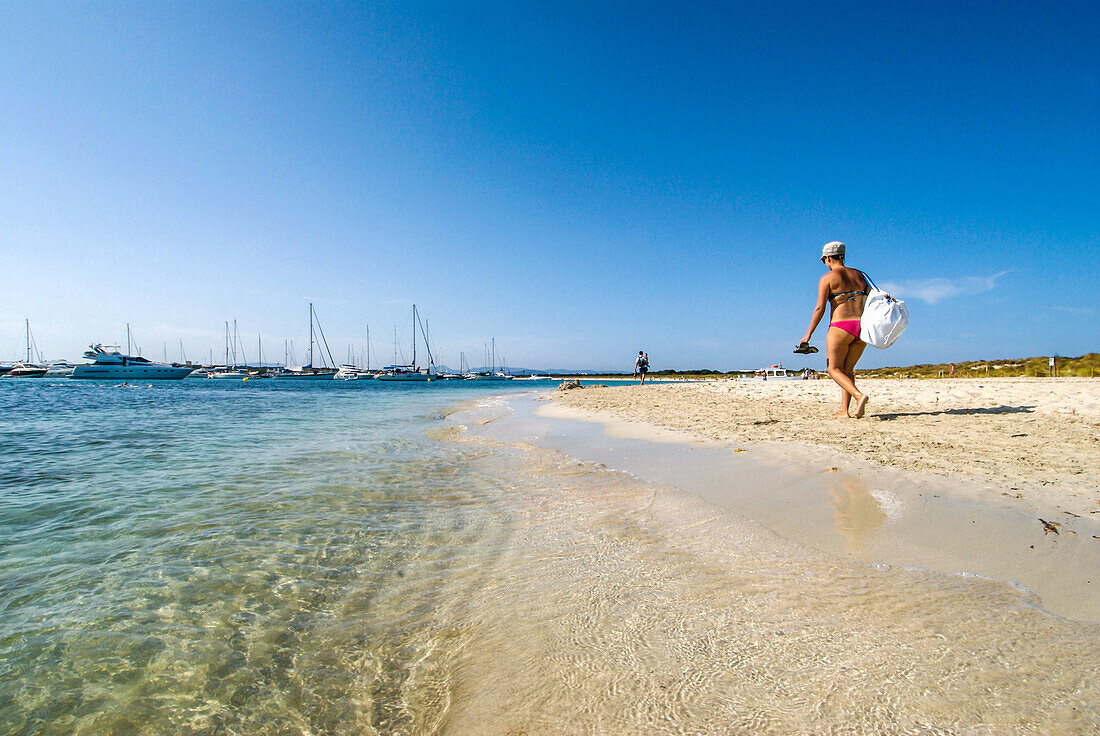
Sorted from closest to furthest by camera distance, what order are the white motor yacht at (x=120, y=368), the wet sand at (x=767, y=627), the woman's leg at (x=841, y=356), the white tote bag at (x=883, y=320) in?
the wet sand at (x=767, y=627), the white tote bag at (x=883, y=320), the woman's leg at (x=841, y=356), the white motor yacht at (x=120, y=368)

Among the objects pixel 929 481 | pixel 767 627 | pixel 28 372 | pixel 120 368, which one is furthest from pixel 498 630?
pixel 28 372

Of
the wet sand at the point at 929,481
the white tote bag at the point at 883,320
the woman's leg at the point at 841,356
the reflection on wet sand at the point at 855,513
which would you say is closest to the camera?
the wet sand at the point at 929,481

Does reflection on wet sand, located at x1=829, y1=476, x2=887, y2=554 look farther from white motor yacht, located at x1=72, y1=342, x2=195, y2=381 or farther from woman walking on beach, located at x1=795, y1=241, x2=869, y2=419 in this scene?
white motor yacht, located at x1=72, y1=342, x2=195, y2=381

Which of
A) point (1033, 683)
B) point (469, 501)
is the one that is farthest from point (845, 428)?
point (1033, 683)

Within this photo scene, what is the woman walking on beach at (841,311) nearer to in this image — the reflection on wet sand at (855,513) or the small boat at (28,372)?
the reflection on wet sand at (855,513)

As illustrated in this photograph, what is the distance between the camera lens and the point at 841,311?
24.7 ft

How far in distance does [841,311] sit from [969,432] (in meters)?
2.34

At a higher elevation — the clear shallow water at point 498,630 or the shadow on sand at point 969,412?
the shadow on sand at point 969,412

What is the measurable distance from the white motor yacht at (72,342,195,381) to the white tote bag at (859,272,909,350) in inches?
3441

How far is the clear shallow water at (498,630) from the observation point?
1.66m

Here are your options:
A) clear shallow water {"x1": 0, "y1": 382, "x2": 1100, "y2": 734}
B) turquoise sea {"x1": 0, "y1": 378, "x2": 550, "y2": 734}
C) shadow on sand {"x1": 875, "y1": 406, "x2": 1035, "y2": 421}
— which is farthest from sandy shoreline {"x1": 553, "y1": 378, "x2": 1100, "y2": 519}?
turquoise sea {"x1": 0, "y1": 378, "x2": 550, "y2": 734}

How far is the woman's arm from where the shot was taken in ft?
24.8

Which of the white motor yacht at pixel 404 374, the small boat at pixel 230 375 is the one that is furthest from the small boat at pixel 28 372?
the white motor yacht at pixel 404 374

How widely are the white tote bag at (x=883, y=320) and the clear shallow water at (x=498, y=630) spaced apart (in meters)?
4.69
